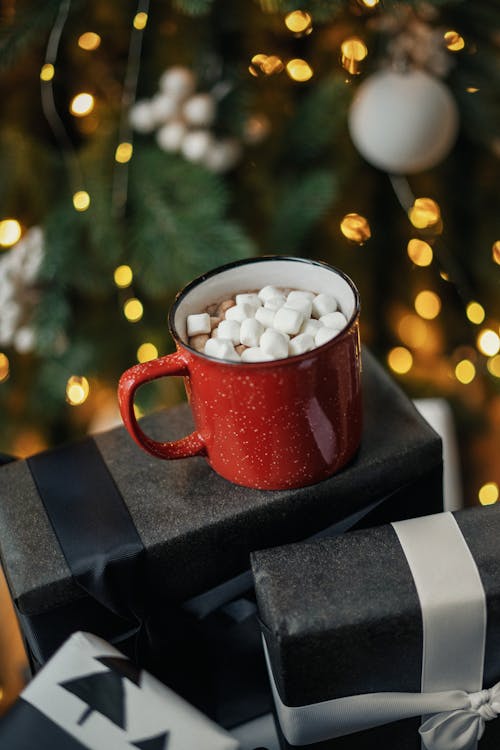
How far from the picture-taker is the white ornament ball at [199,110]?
0.82 metres

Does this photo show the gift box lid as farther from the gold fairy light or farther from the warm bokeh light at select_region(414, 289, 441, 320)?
the warm bokeh light at select_region(414, 289, 441, 320)

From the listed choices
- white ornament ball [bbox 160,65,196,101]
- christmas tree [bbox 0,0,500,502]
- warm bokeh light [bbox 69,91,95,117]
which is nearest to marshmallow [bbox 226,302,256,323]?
christmas tree [bbox 0,0,500,502]

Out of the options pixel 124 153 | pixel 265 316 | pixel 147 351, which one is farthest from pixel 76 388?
pixel 265 316

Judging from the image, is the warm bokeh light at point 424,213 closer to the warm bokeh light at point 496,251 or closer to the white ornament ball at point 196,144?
the warm bokeh light at point 496,251

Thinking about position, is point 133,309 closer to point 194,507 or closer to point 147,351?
point 147,351

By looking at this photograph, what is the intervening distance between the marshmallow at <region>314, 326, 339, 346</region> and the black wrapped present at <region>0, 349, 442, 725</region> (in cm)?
12

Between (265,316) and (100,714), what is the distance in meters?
0.29

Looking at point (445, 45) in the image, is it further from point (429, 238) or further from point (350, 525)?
point (350, 525)

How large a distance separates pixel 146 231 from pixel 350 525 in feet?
1.41

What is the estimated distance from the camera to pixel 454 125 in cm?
83

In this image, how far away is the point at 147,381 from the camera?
1.85 ft

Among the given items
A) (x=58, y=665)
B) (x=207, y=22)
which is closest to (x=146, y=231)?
(x=207, y=22)

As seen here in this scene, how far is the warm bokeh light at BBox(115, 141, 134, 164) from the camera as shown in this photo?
89 cm

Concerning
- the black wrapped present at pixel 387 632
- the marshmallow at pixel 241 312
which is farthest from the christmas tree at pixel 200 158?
the black wrapped present at pixel 387 632
